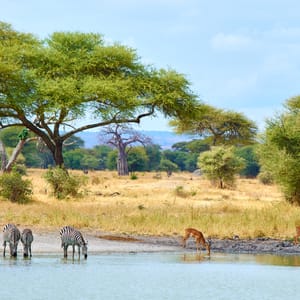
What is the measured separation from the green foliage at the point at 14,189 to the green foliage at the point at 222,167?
1902 centimetres

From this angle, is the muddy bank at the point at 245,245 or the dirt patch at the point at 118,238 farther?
the dirt patch at the point at 118,238

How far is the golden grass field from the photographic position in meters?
26.0

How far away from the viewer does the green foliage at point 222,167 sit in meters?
52.1

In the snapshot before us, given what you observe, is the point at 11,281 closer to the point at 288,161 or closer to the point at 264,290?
the point at 264,290

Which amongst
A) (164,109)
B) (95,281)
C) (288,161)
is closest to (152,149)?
(164,109)

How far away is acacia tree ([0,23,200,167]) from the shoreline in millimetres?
15389

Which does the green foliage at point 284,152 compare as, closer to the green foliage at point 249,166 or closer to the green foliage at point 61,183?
the green foliage at point 61,183

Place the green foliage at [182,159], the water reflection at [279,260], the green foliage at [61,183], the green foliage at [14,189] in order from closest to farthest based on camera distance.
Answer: the water reflection at [279,260] < the green foliage at [14,189] < the green foliage at [61,183] < the green foliage at [182,159]

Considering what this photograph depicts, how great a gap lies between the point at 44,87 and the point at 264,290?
83.0 ft

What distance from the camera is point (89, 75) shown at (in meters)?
43.2

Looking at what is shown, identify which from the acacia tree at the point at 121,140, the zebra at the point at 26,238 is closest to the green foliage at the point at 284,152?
the zebra at the point at 26,238

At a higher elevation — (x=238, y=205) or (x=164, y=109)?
(x=164, y=109)

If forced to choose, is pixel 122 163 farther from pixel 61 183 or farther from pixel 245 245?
pixel 245 245

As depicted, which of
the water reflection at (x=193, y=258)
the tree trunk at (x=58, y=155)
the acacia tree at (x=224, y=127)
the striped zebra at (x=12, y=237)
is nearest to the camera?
the striped zebra at (x=12, y=237)
